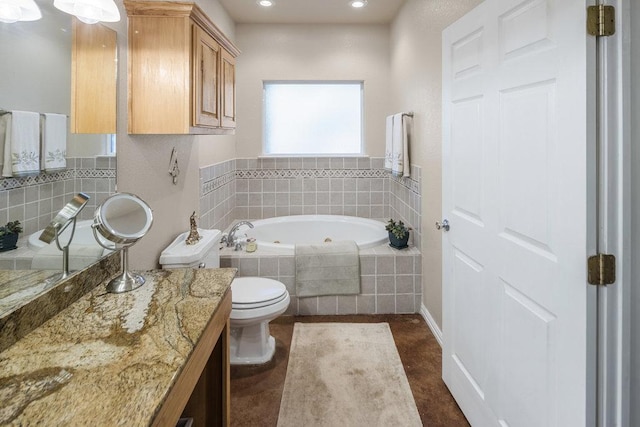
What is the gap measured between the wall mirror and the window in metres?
3.03

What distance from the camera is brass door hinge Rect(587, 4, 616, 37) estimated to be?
3.55 ft

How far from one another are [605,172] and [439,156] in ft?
5.42

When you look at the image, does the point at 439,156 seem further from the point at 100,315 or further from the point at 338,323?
the point at 100,315

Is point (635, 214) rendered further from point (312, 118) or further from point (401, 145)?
point (312, 118)

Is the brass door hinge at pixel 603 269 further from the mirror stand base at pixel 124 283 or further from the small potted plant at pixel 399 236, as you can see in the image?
the small potted plant at pixel 399 236

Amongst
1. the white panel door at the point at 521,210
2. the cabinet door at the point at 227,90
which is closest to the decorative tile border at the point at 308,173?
the cabinet door at the point at 227,90

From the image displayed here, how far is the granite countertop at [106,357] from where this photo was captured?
0.75 metres

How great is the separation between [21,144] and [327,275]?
92.1 inches

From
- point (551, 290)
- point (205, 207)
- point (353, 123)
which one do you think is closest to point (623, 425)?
point (551, 290)

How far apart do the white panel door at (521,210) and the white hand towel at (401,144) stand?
1357mm

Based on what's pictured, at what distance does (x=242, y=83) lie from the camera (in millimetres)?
4379

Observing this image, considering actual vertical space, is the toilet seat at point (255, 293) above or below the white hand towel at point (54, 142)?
below

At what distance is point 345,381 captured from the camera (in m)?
2.25

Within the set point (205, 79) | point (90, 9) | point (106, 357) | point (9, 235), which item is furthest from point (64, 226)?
point (205, 79)
